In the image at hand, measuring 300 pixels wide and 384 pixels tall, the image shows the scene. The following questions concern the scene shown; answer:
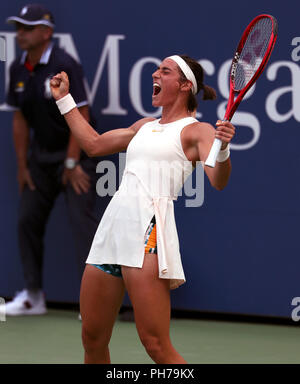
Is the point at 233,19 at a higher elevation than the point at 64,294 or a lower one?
higher

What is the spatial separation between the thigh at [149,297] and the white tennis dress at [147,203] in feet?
0.20

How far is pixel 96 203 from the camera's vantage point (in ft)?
21.7

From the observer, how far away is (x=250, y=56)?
4.09m

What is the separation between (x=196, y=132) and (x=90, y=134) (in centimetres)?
58

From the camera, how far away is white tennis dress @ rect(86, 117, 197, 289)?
394 centimetres

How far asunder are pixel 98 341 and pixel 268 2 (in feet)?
9.52

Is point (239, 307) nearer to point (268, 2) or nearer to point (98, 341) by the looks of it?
point (268, 2)

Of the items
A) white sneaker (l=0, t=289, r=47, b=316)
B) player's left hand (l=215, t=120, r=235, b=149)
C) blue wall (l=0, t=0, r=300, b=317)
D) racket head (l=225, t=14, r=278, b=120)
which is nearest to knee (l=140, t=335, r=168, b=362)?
player's left hand (l=215, t=120, r=235, b=149)

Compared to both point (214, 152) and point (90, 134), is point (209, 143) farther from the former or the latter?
point (90, 134)

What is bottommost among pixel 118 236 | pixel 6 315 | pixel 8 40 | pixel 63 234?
pixel 6 315

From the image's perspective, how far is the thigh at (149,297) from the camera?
12.6 ft

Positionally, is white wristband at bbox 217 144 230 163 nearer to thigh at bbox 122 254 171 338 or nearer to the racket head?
the racket head

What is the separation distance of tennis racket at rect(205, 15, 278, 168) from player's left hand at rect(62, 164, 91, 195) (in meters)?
2.45
